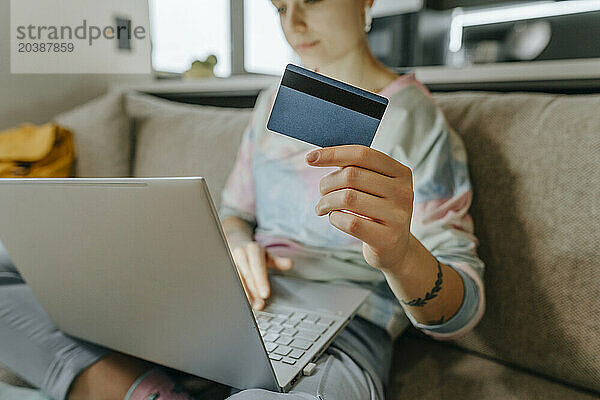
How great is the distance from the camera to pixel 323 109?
46cm

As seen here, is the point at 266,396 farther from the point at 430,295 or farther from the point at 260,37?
the point at 260,37

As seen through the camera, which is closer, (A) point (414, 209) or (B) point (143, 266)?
(B) point (143, 266)

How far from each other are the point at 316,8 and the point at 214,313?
51 cm

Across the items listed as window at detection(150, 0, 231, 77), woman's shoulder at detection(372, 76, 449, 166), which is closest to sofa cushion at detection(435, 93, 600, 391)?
woman's shoulder at detection(372, 76, 449, 166)

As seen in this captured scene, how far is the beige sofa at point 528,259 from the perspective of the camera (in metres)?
0.73

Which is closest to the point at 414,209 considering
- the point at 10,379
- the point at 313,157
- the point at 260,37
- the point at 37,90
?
the point at 313,157

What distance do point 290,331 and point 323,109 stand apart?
296mm

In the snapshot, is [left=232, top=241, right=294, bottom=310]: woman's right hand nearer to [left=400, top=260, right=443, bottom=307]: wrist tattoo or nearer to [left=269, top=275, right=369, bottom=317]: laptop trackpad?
[left=269, top=275, right=369, bottom=317]: laptop trackpad

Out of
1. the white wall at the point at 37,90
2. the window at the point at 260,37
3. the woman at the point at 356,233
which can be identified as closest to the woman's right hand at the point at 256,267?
the woman at the point at 356,233

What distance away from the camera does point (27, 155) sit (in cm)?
124

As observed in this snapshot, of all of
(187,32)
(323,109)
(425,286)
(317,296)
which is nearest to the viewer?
(323,109)

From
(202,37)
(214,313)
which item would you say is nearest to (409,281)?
(214,313)

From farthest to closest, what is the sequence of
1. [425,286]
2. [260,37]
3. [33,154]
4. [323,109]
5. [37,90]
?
[260,37] < [37,90] < [33,154] < [425,286] < [323,109]

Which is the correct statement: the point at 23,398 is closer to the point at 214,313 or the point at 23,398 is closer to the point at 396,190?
the point at 214,313
